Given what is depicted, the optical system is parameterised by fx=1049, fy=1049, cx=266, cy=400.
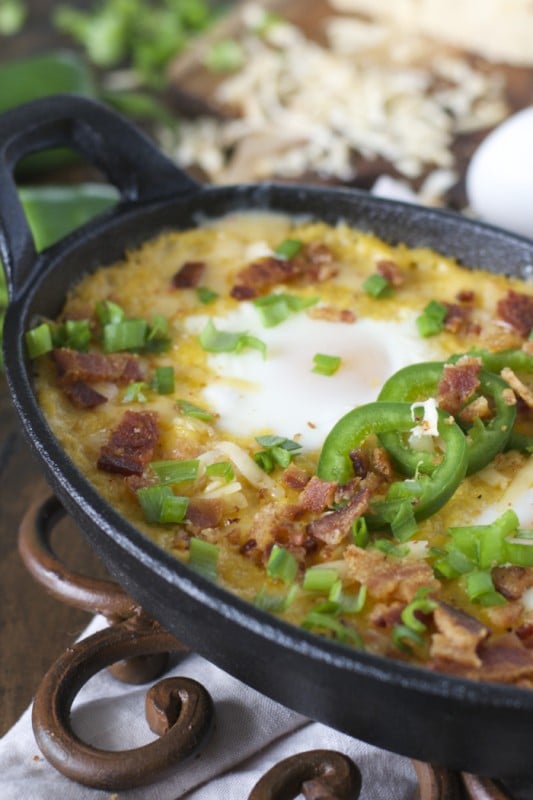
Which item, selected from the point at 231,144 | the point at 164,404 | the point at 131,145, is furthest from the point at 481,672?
the point at 231,144

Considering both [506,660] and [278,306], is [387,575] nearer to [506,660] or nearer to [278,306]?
[506,660]

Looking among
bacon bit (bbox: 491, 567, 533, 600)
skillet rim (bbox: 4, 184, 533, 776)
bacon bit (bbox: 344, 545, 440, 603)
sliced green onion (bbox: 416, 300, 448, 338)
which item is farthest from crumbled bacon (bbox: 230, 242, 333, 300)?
bacon bit (bbox: 491, 567, 533, 600)

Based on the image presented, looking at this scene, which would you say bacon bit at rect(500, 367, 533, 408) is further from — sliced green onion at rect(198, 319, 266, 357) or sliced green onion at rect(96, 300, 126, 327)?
sliced green onion at rect(96, 300, 126, 327)

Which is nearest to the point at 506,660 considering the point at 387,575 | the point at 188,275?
the point at 387,575

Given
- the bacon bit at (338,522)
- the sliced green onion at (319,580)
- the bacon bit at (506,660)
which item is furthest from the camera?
the bacon bit at (338,522)

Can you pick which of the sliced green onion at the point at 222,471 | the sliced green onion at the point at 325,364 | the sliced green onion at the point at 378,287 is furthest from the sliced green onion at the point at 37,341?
the sliced green onion at the point at 378,287

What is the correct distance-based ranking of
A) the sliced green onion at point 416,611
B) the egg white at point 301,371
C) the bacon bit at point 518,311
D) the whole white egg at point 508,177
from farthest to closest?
the whole white egg at point 508,177, the bacon bit at point 518,311, the egg white at point 301,371, the sliced green onion at point 416,611

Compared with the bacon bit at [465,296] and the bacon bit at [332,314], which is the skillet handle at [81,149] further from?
the bacon bit at [465,296]
